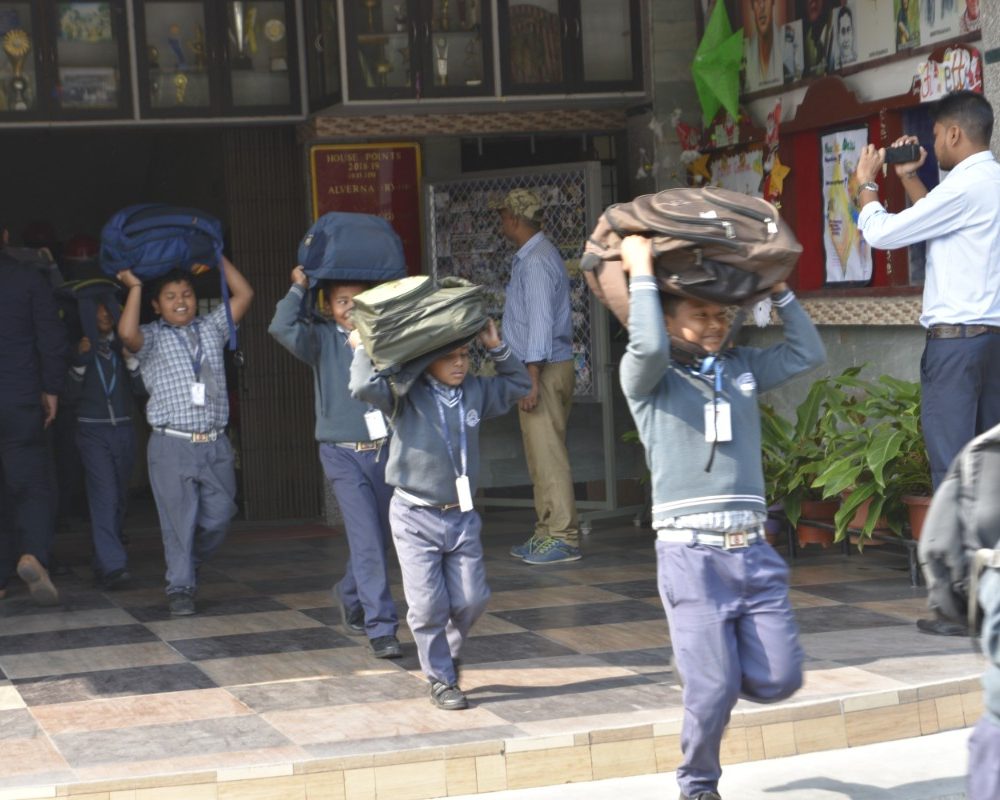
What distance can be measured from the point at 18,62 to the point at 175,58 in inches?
39.0

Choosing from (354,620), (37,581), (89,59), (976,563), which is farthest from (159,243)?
(976,563)

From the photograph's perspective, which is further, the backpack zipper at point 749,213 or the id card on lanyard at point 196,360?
the id card on lanyard at point 196,360

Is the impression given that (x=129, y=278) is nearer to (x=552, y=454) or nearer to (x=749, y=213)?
(x=552, y=454)

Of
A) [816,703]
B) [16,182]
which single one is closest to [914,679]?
[816,703]

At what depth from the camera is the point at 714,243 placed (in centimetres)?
496

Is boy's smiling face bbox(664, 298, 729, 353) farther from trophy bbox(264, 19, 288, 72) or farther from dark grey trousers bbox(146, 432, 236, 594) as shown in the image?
trophy bbox(264, 19, 288, 72)

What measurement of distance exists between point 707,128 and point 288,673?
5335 mm

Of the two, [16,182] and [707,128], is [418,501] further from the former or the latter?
[16,182]

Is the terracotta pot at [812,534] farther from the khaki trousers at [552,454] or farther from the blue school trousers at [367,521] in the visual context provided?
the blue school trousers at [367,521]

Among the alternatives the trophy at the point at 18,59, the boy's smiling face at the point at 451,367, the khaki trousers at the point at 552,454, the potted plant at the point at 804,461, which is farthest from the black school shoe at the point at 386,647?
the trophy at the point at 18,59

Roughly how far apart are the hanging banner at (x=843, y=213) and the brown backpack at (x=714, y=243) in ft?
14.5

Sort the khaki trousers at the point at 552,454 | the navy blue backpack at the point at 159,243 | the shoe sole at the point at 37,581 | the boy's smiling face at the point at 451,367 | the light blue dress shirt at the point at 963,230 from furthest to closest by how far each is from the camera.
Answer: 1. the khaki trousers at the point at 552,454
2. the shoe sole at the point at 37,581
3. the navy blue backpack at the point at 159,243
4. the light blue dress shirt at the point at 963,230
5. the boy's smiling face at the point at 451,367

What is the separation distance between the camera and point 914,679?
6.41 metres

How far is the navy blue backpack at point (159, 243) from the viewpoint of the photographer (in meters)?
8.35
